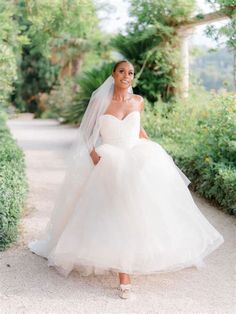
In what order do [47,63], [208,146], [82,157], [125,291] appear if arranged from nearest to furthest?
1. [125,291]
2. [82,157]
3. [208,146]
4. [47,63]

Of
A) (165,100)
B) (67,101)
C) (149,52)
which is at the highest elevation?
(149,52)

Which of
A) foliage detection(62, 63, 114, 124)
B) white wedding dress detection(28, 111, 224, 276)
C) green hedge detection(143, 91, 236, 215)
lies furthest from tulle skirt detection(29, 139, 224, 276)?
foliage detection(62, 63, 114, 124)

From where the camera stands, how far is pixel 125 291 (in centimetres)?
367

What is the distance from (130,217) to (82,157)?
2.54ft

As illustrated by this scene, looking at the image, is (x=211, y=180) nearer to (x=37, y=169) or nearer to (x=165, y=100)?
(x=37, y=169)

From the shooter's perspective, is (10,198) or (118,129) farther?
(10,198)

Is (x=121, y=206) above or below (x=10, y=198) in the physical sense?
above

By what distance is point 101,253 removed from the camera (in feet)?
11.9

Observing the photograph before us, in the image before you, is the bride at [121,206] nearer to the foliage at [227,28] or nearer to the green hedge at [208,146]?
the green hedge at [208,146]

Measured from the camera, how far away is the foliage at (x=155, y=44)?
1154 cm

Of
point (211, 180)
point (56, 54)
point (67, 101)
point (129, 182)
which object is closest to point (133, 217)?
point (129, 182)

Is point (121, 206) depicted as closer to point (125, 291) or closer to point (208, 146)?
point (125, 291)

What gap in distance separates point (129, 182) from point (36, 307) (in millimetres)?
1134

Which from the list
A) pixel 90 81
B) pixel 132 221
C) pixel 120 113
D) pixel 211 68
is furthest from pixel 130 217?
pixel 211 68
